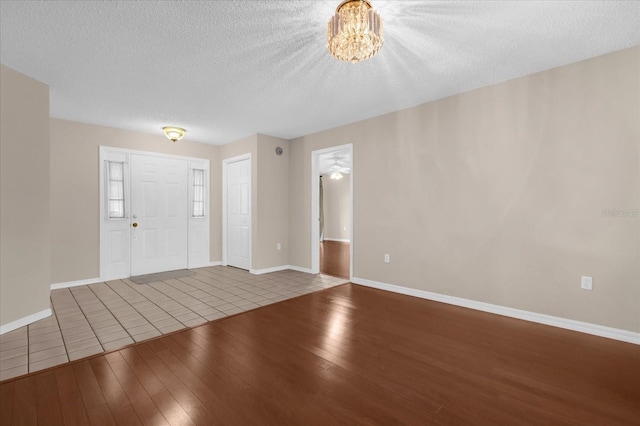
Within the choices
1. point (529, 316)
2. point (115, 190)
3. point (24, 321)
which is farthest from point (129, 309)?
point (529, 316)

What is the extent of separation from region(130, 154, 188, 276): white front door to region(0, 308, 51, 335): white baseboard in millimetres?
1813

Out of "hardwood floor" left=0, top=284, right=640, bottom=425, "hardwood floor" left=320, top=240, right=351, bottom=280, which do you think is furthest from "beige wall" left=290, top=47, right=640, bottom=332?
"hardwood floor" left=320, top=240, right=351, bottom=280

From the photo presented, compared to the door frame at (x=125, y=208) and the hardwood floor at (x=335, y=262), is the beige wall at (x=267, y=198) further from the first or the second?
the door frame at (x=125, y=208)

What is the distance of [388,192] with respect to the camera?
4.03 m

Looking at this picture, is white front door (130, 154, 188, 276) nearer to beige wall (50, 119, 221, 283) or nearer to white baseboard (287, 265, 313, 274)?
beige wall (50, 119, 221, 283)

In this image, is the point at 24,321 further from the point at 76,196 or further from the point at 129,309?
the point at 76,196

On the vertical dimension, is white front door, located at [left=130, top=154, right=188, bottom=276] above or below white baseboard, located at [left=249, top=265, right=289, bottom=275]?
above

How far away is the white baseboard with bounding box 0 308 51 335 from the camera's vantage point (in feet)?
8.68

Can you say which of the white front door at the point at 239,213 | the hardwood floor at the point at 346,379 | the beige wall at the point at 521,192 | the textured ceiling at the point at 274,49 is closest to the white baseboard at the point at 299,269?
the white front door at the point at 239,213

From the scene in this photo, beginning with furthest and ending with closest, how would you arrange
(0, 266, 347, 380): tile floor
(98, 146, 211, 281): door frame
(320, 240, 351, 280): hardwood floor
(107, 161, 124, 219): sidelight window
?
(320, 240, 351, 280): hardwood floor < (107, 161, 124, 219): sidelight window < (98, 146, 211, 281): door frame < (0, 266, 347, 380): tile floor

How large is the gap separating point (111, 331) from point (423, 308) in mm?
3269

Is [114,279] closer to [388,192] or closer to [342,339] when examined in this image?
[342,339]

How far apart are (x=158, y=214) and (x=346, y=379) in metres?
4.67

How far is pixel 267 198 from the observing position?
5.19 metres
